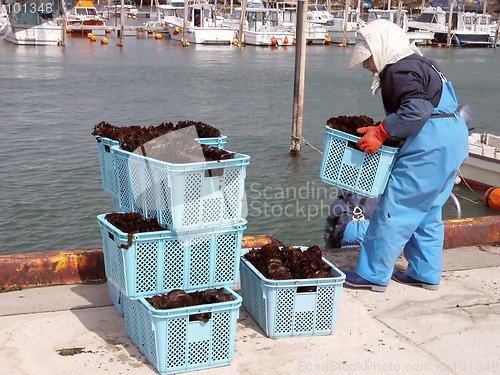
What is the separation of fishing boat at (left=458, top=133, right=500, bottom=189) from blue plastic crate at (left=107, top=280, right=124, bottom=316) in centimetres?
910

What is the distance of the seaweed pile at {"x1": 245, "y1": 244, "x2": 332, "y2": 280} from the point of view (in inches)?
150

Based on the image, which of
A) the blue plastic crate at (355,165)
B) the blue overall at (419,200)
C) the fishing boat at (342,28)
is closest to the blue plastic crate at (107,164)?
the blue plastic crate at (355,165)

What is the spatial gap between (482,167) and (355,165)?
837 cm

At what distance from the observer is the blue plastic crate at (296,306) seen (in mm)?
3701

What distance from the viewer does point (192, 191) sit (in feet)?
11.1

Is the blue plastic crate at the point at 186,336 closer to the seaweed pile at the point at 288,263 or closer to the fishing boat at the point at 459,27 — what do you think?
the seaweed pile at the point at 288,263

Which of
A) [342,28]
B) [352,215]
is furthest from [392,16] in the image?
[352,215]

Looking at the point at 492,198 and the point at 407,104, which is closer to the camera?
the point at 407,104

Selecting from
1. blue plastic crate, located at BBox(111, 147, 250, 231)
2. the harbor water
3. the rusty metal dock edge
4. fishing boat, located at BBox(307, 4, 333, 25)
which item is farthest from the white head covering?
fishing boat, located at BBox(307, 4, 333, 25)

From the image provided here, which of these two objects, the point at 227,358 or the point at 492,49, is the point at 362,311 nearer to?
the point at 227,358

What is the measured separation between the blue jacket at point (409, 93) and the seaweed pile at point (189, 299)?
5.06ft

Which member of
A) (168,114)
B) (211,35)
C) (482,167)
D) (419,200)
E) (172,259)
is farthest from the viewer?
A: (211,35)

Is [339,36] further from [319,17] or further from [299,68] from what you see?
[299,68]

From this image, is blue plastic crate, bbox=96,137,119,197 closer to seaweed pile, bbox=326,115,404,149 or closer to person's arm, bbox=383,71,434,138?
seaweed pile, bbox=326,115,404,149
